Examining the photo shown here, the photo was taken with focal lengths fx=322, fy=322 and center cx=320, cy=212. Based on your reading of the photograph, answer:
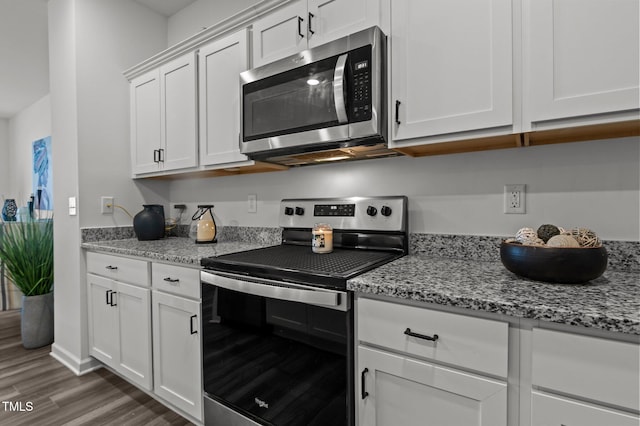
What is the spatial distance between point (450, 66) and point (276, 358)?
4.31ft

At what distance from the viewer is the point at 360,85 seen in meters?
1.38

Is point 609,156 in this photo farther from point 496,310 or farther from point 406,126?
point 496,310

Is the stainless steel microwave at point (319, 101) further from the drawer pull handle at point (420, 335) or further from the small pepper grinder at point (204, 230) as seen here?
the drawer pull handle at point (420, 335)

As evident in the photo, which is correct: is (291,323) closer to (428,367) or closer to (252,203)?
(428,367)

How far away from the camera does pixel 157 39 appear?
8.99 feet

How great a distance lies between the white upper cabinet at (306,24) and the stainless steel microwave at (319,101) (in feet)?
0.27

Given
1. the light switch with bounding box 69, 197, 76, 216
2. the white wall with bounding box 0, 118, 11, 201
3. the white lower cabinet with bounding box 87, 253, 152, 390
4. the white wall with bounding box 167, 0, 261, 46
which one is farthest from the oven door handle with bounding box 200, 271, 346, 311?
the white wall with bounding box 0, 118, 11, 201

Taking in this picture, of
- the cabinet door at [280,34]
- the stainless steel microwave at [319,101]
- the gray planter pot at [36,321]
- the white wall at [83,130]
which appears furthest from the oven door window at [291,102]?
the gray planter pot at [36,321]

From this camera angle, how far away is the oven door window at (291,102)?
4.81ft

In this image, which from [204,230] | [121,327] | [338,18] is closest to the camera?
[338,18]

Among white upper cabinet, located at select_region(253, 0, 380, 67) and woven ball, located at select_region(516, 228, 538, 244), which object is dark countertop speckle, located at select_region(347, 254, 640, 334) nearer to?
woven ball, located at select_region(516, 228, 538, 244)

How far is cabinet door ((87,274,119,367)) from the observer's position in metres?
2.06

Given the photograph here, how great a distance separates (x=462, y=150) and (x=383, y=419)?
1112mm

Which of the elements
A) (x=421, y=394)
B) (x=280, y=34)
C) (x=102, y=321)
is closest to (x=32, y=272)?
(x=102, y=321)
